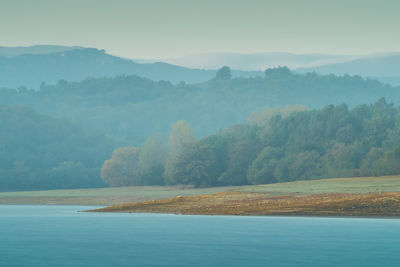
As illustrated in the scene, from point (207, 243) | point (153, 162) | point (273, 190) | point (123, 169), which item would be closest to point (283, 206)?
point (273, 190)

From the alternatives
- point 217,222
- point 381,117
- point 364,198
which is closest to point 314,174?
point 381,117

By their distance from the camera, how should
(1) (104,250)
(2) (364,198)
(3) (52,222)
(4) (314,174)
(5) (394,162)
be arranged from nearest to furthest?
(1) (104,250) → (3) (52,222) → (2) (364,198) → (5) (394,162) → (4) (314,174)

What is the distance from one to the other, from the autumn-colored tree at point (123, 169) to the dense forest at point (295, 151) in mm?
5181

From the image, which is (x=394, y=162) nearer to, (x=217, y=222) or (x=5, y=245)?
(x=217, y=222)

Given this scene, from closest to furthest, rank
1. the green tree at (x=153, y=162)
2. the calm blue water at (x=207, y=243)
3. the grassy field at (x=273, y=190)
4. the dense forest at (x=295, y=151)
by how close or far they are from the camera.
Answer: the calm blue water at (x=207, y=243) → the grassy field at (x=273, y=190) → the dense forest at (x=295, y=151) → the green tree at (x=153, y=162)

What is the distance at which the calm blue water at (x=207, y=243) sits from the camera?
32.3m

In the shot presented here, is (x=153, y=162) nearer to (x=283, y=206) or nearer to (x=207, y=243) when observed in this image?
(x=283, y=206)

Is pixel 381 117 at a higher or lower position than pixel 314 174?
higher

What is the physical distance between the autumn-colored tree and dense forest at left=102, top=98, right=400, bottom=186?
5181 millimetres

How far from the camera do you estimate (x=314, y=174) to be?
392 ft

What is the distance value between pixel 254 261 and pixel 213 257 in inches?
87.8

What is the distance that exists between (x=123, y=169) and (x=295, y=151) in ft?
166

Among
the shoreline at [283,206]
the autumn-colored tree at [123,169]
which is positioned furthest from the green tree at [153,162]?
the shoreline at [283,206]

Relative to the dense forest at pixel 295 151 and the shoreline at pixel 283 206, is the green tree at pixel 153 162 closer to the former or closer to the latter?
the dense forest at pixel 295 151
